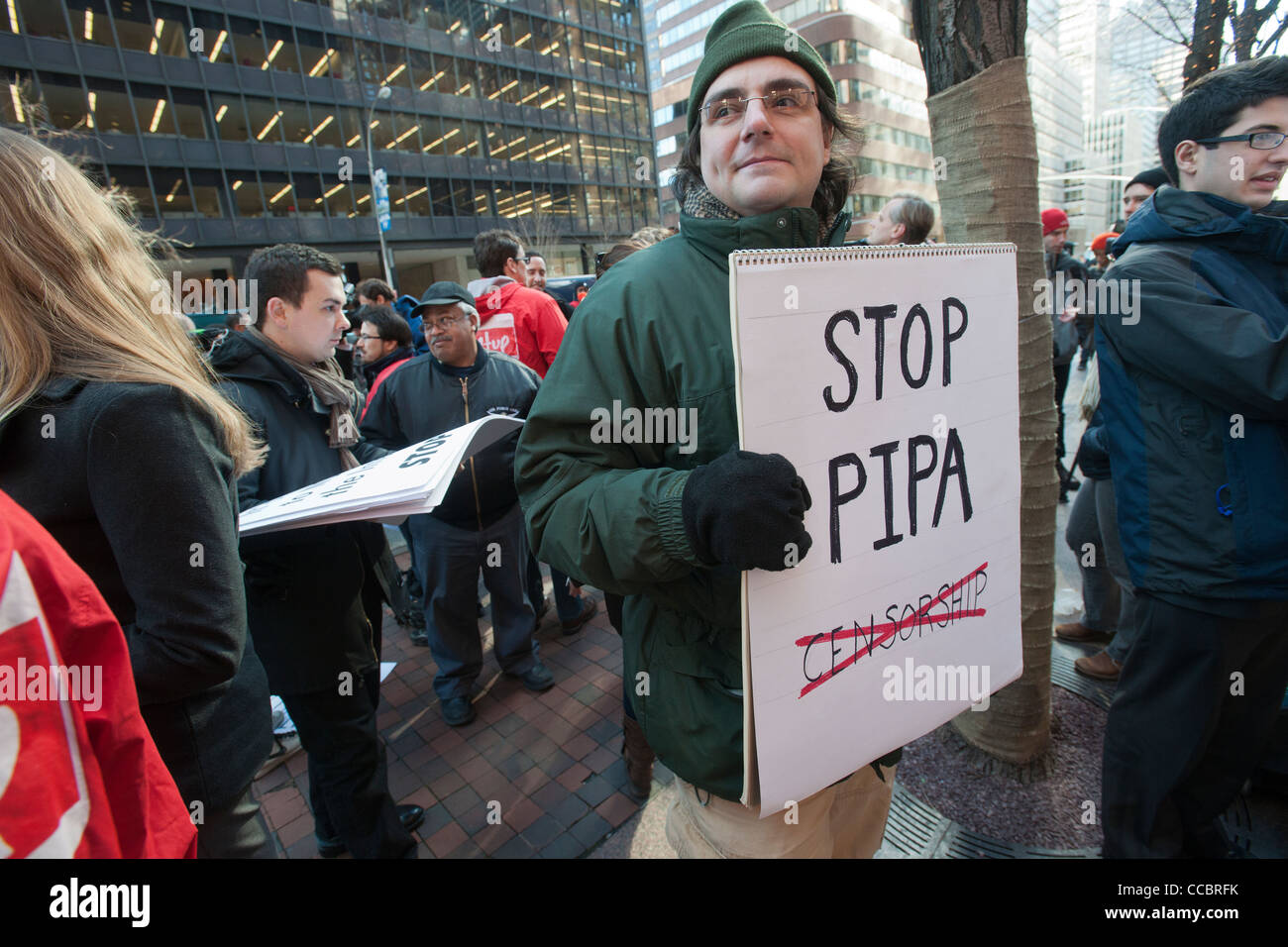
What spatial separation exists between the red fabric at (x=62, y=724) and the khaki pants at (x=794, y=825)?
1.01m

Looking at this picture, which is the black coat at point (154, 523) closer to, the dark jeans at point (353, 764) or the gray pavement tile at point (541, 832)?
the dark jeans at point (353, 764)

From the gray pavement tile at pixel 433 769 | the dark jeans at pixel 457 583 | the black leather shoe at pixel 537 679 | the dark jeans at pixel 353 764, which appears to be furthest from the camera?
the black leather shoe at pixel 537 679

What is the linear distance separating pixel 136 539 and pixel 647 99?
49673mm

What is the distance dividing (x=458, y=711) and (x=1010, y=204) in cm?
331

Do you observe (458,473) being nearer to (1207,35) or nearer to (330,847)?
(330,847)

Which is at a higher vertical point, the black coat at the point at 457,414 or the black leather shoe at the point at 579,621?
the black coat at the point at 457,414

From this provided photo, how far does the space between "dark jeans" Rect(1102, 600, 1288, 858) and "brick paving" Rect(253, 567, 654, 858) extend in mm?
1720

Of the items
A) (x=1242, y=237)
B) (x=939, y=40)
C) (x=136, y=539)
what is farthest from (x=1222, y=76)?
(x=136, y=539)

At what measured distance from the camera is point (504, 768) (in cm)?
293

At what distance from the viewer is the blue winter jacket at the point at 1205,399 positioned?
1581mm

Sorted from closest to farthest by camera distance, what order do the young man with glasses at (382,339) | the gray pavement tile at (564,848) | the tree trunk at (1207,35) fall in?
1. the gray pavement tile at (564,848)
2. the tree trunk at (1207,35)
3. the young man with glasses at (382,339)

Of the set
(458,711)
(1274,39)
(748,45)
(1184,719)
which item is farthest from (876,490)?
(1274,39)

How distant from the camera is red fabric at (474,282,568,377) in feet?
14.5

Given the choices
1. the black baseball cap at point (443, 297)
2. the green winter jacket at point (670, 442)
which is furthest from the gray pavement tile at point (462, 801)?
the black baseball cap at point (443, 297)
